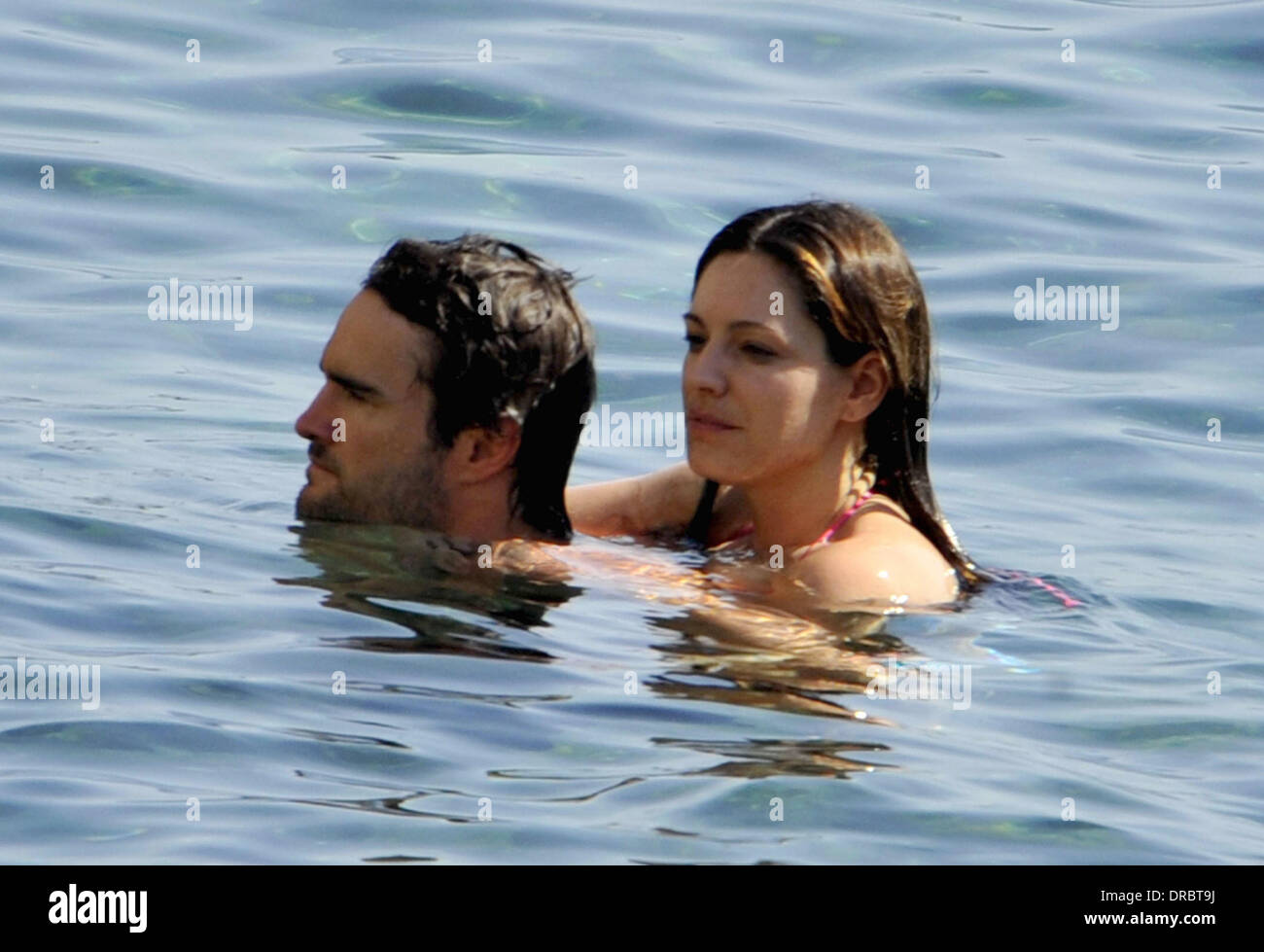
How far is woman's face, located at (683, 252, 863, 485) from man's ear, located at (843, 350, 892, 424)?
0.06 metres

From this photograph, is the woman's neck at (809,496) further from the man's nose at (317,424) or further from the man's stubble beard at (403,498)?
the man's nose at (317,424)

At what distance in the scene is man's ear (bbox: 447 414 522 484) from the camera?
20.3ft

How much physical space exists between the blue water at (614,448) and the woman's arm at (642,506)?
409 mm

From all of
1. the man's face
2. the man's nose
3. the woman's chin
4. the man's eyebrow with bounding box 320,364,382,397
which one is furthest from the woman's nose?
the man's nose

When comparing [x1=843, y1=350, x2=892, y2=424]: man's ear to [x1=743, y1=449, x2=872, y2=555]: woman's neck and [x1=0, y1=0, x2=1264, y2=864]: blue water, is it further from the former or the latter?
[x1=0, y1=0, x2=1264, y2=864]: blue water

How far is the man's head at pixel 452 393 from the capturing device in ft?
20.2

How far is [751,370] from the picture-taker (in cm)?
594

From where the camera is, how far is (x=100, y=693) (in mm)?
4980

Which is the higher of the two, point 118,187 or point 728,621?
point 118,187

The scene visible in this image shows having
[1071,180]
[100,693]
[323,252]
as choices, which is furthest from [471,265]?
[1071,180]
